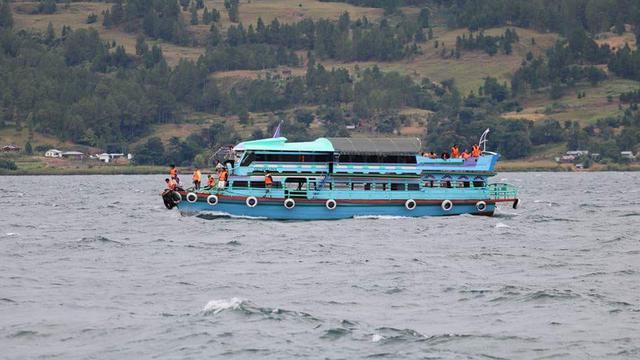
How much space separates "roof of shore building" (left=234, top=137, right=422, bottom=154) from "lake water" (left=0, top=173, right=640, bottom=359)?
15.2 feet

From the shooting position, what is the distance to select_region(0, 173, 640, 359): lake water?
36188 millimetres

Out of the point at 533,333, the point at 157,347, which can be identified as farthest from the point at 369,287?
the point at 157,347

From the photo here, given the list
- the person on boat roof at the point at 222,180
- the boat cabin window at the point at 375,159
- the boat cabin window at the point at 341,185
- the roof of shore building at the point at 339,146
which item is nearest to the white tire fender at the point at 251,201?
the person on boat roof at the point at 222,180

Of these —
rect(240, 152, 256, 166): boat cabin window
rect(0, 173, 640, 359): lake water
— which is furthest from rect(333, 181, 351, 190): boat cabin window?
rect(240, 152, 256, 166): boat cabin window

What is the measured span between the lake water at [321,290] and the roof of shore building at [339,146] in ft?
15.2

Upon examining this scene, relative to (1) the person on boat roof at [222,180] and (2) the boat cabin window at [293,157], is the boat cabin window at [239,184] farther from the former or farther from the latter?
(2) the boat cabin window at [293,157]

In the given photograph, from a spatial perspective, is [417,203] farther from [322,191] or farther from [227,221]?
[227,221]

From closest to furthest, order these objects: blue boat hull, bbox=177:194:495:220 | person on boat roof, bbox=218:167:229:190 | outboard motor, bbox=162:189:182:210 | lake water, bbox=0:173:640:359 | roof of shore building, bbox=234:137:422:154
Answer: lake water, bbox=0:173:640:359
blue boat hull, bbox=177:194:495:220
person on boat roof, bbox=218:167:229:190
outboard motor, bbox=162:189:182:210
roof of shore building, bbox=234:137:422:154

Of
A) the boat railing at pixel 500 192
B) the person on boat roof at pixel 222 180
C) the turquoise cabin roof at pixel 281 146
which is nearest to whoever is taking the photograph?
the person on boat roof at pixel 222 180

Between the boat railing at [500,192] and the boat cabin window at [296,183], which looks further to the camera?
the boat railing at [500,192]

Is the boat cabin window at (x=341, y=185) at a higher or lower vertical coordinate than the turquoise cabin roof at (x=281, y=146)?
lower

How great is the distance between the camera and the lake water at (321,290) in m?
36.2

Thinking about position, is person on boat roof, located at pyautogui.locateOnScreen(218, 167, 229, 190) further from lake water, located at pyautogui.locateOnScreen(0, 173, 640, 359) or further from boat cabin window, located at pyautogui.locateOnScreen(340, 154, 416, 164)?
boat cabin window, located at pyautogui.locateOnScreen(340, 154, 416, 164)

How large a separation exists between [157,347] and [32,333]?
14.8 ft
